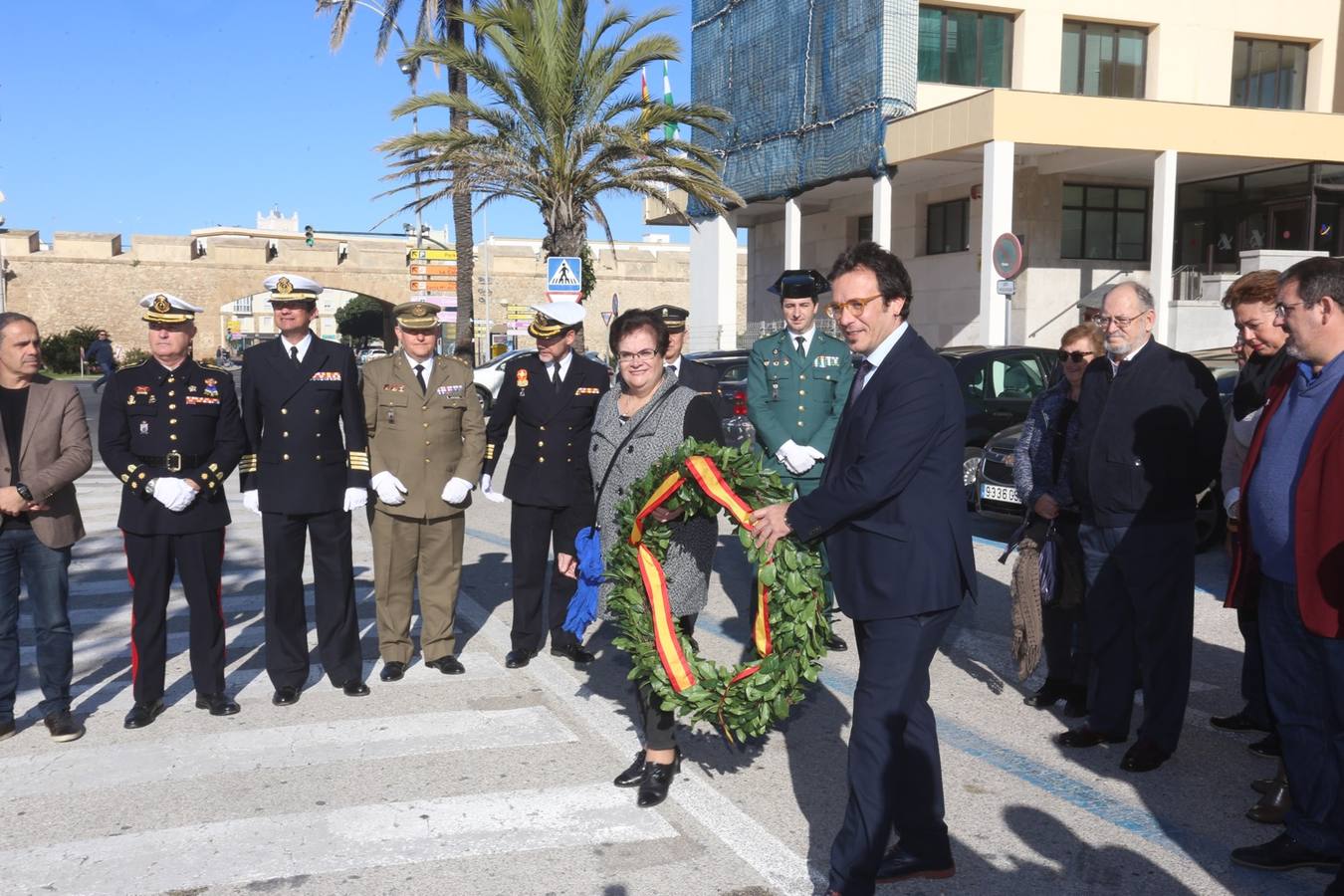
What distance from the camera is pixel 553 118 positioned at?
19359 millimetres

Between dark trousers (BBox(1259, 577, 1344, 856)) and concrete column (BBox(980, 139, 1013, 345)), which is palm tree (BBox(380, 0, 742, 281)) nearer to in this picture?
concrete column (BBox(980, 139, 1013, 345))

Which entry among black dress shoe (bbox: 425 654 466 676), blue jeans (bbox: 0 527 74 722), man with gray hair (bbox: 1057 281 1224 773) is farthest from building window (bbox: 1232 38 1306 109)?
blue jeans (bbox: 0 527 74 722)

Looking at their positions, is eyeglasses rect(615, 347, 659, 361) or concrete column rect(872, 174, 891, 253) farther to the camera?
concrete column rect(872, 174, 891, 253)

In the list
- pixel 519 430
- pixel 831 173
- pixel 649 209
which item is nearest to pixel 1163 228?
pixel 831 173

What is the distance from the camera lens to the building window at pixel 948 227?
29.0 meters

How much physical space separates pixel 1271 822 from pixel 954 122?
21.8m

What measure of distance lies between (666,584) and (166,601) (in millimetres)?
2653

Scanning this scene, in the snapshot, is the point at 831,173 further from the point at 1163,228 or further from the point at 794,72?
the point at 1163,228

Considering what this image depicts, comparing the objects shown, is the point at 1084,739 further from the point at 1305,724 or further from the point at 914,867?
the point at 914,867

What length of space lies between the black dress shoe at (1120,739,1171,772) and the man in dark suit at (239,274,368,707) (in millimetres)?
3790

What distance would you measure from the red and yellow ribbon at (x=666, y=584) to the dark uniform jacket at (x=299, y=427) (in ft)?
6.97

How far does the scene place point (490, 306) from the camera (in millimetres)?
71062

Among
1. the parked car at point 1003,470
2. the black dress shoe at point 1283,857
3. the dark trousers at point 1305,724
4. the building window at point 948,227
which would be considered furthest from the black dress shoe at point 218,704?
the building window at point 948,227

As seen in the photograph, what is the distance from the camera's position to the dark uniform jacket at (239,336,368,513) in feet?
19.0
